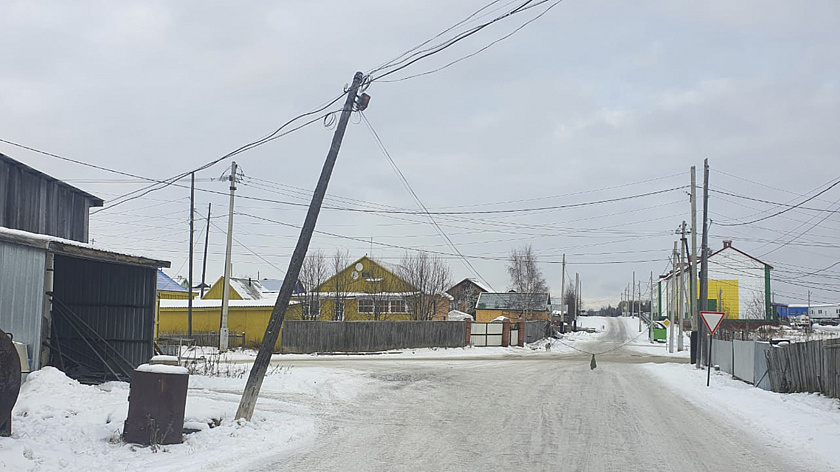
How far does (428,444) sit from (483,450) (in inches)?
36.2

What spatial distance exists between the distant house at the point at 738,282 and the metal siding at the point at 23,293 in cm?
7034

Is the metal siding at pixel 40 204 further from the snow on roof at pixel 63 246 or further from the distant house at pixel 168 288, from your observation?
the distant house at pixel 168 288

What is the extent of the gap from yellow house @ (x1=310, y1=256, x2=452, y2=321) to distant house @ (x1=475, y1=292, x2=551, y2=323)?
32.1 feet

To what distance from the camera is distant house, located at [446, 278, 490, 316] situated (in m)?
84.8

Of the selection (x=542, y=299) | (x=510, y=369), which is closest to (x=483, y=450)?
(x=510, y=369)

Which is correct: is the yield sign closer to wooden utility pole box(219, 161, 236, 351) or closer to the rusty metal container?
the rusty metal container

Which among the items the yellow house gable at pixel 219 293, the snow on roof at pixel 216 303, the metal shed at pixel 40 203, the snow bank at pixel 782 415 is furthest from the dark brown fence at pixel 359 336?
the yellow house gable at pixel 219 293

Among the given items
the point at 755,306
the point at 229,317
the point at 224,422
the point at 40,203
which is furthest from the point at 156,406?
the point at 755,306

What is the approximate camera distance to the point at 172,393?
9.97 metres

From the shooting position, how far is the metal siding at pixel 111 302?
1798 cm

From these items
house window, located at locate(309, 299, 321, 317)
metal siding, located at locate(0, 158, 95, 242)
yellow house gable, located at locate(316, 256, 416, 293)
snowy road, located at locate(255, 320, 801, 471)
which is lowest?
snowy road, located at locate(255, 320, 801, 471)

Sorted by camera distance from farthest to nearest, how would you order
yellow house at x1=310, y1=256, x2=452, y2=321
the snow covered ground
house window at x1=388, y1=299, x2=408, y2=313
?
1. house window at x1=388, y1=299, x2=408, y2=313
2. yellow house at x1=310, y1=256, x2=452, y2=321
3. the snow covered ground

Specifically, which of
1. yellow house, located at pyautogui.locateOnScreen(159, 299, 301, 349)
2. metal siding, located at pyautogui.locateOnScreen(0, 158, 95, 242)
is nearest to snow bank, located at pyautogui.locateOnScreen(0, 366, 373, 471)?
metal siding, located at pyautogui.locateOnScreen(0, 158, 95, 242)

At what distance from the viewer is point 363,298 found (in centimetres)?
5450
